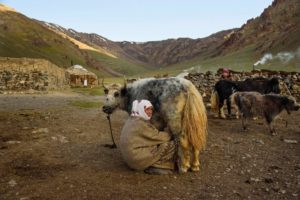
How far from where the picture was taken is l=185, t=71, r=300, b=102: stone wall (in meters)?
17.8

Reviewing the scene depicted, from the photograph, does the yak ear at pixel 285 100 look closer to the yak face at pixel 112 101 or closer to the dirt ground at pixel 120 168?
the dirt ground at pixel 120 168

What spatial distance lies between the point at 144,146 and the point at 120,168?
0.79 m

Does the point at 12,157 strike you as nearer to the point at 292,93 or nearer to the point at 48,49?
the point at 292,93

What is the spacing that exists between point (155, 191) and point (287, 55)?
79662 mm

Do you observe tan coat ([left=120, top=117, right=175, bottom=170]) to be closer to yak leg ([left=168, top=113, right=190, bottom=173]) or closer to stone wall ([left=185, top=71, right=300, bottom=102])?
yak leg ([left=168, top=113, right=190, bottom=173])

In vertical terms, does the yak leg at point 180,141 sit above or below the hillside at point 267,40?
below

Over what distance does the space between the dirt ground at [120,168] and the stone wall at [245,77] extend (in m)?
7.28

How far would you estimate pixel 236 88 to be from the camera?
47.4 ft

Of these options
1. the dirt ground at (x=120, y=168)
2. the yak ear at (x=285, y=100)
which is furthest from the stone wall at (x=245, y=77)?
the yak ear at (x=285, y=100)

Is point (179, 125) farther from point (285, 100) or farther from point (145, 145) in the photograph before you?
point (285, 100)

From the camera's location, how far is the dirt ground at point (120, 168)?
5773mm

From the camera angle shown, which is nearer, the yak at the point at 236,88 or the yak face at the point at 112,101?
the yak face at the point at 112,101

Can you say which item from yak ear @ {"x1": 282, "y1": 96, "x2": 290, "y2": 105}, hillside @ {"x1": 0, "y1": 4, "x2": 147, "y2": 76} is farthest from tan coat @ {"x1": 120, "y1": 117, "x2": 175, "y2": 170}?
hillside @ {"x1": 0, "y1": 4, "x2": 147, "y2": 76}

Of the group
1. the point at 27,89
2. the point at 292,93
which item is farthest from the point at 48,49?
the point at 292,93
